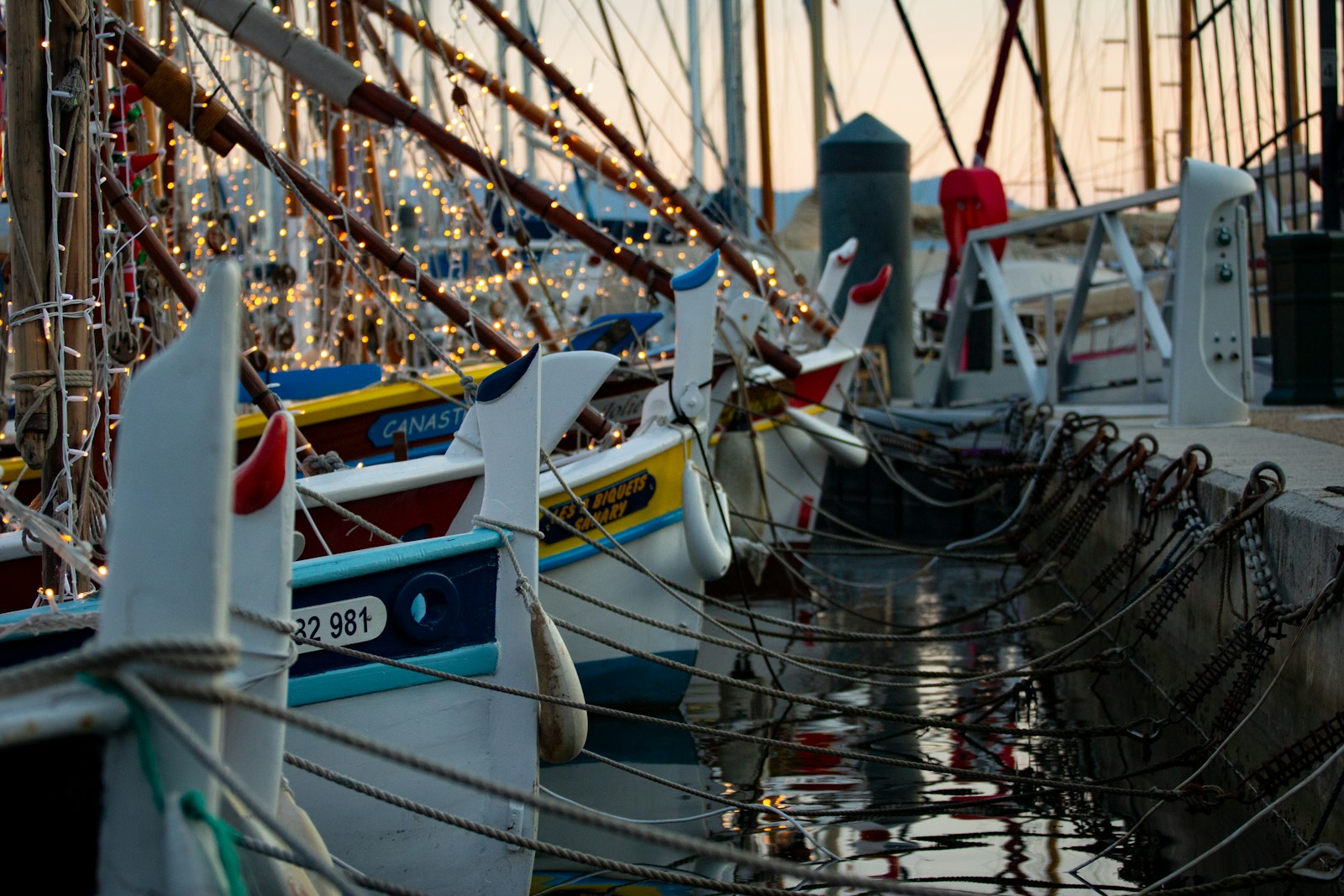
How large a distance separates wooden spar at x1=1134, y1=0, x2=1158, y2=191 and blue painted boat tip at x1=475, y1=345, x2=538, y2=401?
28430mm

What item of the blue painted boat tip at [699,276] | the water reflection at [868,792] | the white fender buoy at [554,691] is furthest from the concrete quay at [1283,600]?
the blue painted boat tip at [699,276]

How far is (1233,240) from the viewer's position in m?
8.85

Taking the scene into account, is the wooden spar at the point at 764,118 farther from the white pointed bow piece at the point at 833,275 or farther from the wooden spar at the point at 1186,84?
the white pointed bow piece at the point at 833,275

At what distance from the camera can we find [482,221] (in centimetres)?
1093

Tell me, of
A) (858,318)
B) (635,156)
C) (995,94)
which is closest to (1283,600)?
(635,156)

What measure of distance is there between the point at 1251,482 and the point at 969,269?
909cm

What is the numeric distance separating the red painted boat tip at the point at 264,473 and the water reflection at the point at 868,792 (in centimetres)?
227

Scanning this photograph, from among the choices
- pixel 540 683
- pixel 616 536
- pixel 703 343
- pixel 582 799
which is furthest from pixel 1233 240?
pixel 540 683

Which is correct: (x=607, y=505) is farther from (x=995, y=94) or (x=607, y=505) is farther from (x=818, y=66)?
(x=818, y=66)

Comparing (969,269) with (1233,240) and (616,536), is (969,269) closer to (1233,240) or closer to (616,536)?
(1233,240)

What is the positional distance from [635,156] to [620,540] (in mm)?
5115

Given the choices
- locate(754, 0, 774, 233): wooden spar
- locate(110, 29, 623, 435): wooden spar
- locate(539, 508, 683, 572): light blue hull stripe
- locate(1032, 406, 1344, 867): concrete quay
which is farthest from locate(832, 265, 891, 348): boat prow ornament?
locate(754, 0, 774, 233): wooden spar

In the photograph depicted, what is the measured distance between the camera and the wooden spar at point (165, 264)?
5461mm

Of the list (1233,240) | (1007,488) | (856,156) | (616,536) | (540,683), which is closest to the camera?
(540,683)
